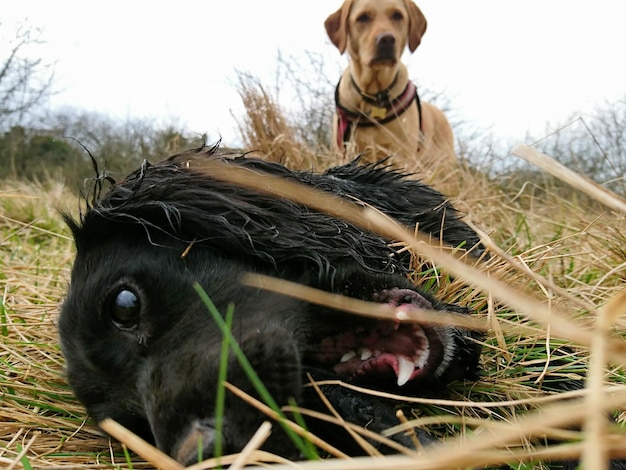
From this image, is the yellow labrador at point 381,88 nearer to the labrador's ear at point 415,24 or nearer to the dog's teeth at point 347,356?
the labrador's ear at point 415,24

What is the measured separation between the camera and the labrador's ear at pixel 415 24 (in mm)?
6773

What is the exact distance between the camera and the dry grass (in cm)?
54

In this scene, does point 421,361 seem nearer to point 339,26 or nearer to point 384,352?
point 384,352

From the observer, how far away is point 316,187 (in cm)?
185

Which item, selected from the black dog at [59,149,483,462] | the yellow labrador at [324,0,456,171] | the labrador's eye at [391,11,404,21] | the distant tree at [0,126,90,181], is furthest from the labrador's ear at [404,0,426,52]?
the distant tree at [0,126,90,181]

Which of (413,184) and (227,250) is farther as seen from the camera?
(413,184)

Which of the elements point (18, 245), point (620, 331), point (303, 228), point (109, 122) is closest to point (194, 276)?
point (303, 228)

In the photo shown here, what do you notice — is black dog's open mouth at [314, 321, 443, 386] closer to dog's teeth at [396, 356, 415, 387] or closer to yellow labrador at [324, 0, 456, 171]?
dog's teeth at [396, 356, 415, 387]

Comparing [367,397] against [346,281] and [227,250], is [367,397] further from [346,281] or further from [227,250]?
[227,250]

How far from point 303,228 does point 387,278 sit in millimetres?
276

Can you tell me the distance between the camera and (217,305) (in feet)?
4.51

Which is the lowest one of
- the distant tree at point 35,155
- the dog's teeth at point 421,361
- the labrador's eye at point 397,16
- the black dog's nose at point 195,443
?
the black dog's nose at point 195,443

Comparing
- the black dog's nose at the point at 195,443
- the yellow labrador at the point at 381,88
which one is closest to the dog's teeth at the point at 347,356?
the black dog's nose at the point at 195,443

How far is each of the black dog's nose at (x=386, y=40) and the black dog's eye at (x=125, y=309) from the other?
538 cm
